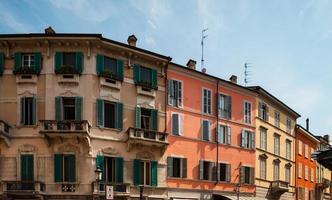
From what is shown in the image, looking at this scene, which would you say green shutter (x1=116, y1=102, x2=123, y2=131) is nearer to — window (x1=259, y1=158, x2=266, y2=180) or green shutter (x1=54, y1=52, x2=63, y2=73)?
green shutter (x1=54, y1=52, x2=63, y2=73)

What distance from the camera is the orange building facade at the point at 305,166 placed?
6103 cm

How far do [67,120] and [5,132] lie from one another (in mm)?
4269

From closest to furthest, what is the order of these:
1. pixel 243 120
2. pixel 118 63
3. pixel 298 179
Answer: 1. pixel 118 63
2. pixel 243 120
3. pixel 298 179

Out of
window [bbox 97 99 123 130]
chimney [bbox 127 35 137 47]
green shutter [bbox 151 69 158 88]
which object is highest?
chimney [bbox 127 35 137 47]

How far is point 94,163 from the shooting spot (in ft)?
112

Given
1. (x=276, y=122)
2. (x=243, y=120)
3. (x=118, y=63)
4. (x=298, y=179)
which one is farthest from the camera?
(x=298, y=179)

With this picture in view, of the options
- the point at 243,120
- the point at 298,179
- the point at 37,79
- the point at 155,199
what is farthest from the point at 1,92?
the point at 298,179

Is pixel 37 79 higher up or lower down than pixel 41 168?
higher up

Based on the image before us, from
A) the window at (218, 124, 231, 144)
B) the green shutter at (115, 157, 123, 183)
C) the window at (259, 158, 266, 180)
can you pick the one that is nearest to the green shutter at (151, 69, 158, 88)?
the green shutter at (115, 157, 123, 183)

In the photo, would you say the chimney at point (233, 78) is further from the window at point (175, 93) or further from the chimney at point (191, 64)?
the window at point (175, 93)

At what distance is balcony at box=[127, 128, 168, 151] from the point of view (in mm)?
35678

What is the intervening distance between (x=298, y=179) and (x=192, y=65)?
2578 centimetres

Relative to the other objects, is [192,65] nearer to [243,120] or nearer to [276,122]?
[243,120]

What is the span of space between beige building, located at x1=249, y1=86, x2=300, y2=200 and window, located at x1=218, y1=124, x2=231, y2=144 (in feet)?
16.4
